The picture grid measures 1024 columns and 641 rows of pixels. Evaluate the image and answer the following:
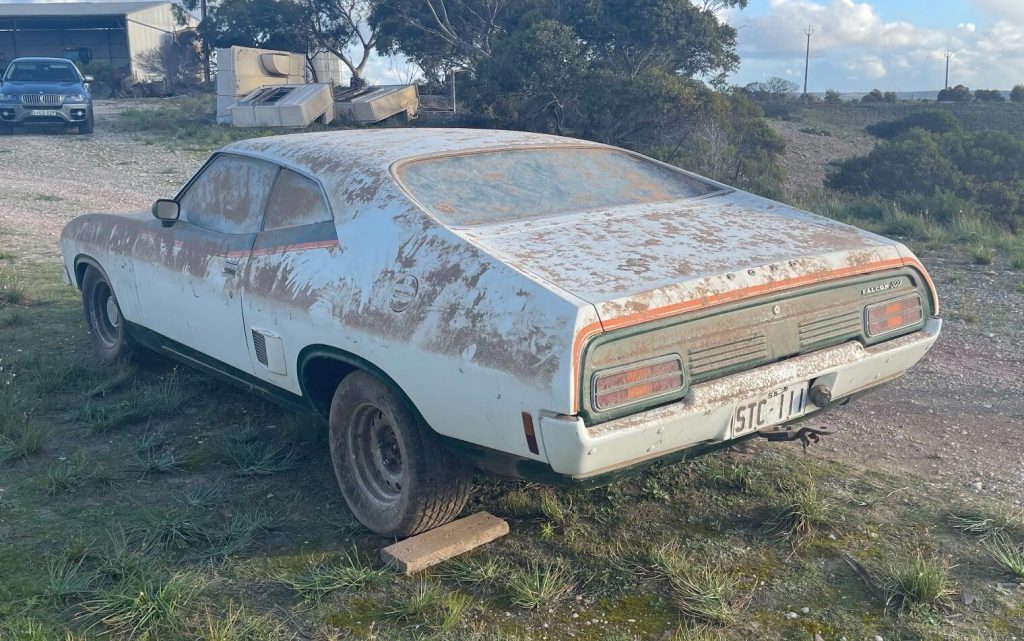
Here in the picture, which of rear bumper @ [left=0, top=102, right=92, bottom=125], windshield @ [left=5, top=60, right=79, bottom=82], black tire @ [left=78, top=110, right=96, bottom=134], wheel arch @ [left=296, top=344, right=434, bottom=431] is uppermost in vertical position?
windshield @ [left=5, top=60, right=79, bottom=82]

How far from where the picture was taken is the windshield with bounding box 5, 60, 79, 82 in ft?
64.6

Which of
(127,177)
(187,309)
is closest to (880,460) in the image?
(187,309)

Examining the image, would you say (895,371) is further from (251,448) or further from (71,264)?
(71,264)

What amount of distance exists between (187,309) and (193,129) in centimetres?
2101

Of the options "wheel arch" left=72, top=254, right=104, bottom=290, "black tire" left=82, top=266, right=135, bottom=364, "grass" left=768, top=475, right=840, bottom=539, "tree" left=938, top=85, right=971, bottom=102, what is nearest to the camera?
"grass" left=768, top=475, right=840, bottom=539

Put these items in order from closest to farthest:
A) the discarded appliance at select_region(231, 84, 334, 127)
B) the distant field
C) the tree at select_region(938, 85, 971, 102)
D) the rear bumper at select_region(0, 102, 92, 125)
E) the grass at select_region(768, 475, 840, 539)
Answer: the grass at select_region(768, 475, 840, 539), the rear bumper at select_region(0, 102, 92, 125), the discarded appliance at select_region(231, 84, 334, 127), the distant field, the tree at select_region(938, 85, 971, 102)

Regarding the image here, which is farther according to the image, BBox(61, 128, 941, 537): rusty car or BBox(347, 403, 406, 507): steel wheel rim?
BBox(347, 403, 406, 507): steel wheel rim

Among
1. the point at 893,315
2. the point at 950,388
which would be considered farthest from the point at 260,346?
the point at 950,388

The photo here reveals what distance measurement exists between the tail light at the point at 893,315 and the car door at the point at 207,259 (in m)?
2.58

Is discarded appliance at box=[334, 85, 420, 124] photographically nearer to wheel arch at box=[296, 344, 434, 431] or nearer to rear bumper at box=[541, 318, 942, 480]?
wheel arch at box=[296, 344, 434, 431]

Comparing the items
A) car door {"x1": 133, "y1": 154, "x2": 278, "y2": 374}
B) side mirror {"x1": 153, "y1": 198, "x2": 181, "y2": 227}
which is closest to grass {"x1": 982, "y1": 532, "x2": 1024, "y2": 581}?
car door {"x1": 133, "y1": 154, "x2": 278, "y2": 374}

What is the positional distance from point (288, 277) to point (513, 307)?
124 centimetres

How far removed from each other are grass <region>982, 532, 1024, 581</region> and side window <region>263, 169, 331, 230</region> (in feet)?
9.07

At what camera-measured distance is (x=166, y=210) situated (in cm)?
445
